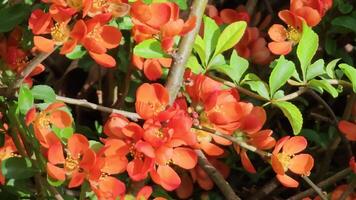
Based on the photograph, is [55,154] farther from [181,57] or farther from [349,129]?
[349,129]

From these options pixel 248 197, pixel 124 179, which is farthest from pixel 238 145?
pixel 248 197

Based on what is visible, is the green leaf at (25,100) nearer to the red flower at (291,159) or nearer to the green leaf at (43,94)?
the green leaf at (43,94)

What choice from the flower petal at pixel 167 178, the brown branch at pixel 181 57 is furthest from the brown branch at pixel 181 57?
the flower petal at pixel 167 178

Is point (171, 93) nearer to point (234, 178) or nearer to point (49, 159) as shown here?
point (49, 159)

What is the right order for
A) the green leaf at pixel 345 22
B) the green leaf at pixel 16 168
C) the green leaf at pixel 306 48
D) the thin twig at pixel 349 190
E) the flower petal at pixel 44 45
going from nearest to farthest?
the flower petal at pixel 44 45, the green leaf at pixel 16 168, the green leaf at pixel 306 48, the thin twig at pixel 349 190, the green leaf at pixel 345 22

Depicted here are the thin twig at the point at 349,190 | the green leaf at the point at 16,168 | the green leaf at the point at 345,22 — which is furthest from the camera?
the green leaf at the point at 345,22

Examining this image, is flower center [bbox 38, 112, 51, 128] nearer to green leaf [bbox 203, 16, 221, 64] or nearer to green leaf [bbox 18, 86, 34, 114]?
green leaf [bbox 18, 86, 34, 114]
